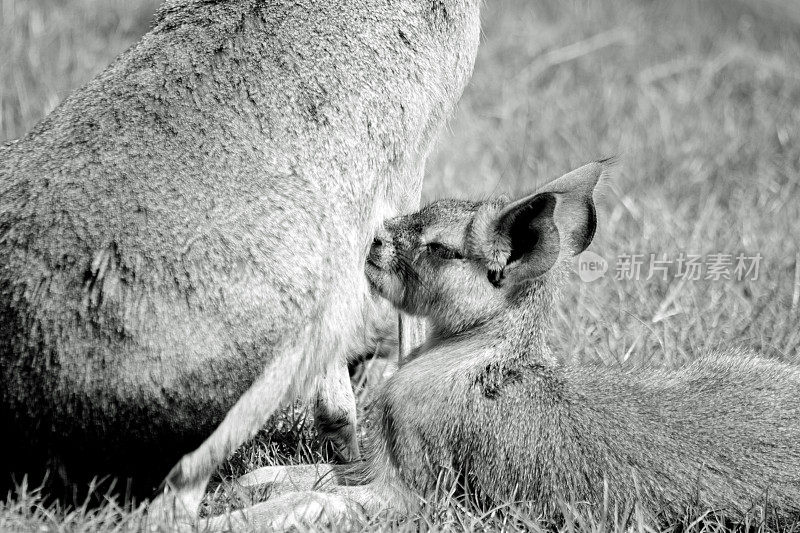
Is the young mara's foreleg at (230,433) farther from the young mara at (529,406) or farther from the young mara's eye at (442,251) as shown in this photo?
the young mara's eye at (442,251)

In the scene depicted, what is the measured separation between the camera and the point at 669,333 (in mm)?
4211

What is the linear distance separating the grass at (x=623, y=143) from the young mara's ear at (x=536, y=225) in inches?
12.0

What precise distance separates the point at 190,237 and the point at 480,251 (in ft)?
3.05

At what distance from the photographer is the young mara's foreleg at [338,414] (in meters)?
3.35

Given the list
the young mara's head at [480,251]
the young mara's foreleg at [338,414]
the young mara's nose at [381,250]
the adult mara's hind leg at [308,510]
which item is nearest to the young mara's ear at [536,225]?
the young mara's head at [480,251]

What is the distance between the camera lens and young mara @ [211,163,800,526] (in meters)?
2.82

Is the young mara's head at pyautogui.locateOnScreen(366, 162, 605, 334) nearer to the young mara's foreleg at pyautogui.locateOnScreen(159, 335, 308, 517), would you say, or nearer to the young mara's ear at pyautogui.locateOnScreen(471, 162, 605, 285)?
the young mara's ear at pyautogui.locateOnScreen(471, 162, 605, 285)

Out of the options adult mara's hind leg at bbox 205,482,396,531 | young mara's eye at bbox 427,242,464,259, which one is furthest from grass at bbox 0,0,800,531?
young mara's eye at bbox 427,242,464,259

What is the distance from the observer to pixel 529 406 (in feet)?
9.75

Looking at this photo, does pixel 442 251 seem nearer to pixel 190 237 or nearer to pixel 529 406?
pixel 529 406

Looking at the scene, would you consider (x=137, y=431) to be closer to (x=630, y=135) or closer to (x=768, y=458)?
(x=768, y=458)

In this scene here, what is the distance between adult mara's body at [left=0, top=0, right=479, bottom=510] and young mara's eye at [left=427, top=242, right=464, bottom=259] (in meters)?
0.19

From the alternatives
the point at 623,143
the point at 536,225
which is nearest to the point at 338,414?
the point at 536,225

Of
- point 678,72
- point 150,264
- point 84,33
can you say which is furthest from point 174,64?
point 678,72
